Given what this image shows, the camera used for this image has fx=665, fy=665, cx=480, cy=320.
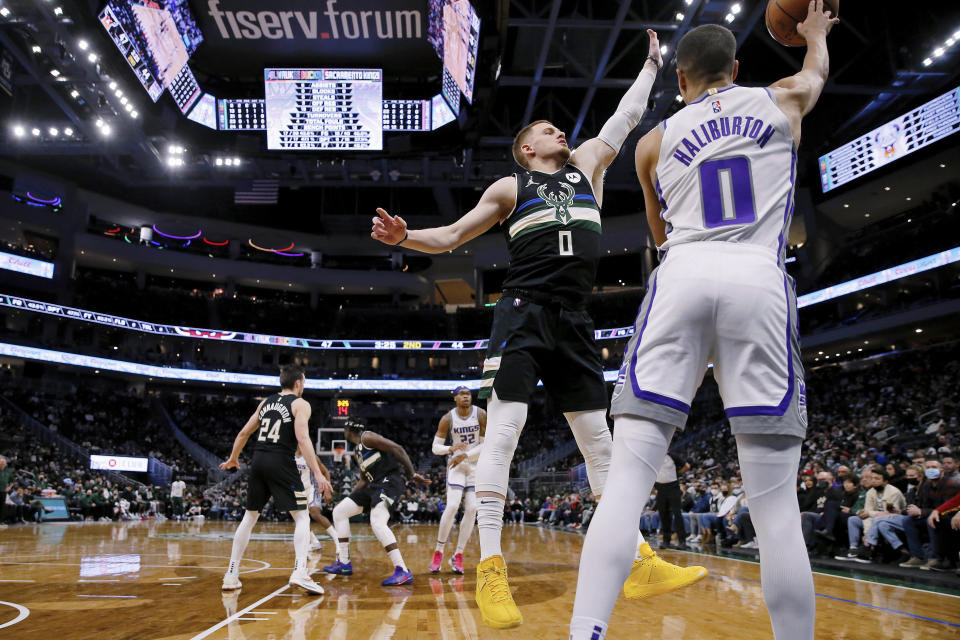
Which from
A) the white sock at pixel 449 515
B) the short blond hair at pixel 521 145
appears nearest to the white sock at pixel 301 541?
the white sock at pixel 449 515

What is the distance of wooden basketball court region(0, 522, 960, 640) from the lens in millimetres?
3623

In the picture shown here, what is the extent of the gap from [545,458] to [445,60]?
22745 millimetres

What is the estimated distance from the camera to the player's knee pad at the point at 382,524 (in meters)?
6.42

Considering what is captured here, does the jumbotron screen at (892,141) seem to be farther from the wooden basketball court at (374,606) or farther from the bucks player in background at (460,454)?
the bucks player in background at (460,454)

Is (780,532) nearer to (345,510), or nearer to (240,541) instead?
(240,541)

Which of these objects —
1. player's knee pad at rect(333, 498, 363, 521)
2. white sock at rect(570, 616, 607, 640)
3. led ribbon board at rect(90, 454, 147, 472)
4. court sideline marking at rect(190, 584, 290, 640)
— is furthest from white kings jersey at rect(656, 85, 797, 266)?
led ribbon board at rect(90, 454, 147, 472)

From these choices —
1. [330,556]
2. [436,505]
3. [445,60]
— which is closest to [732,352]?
[330,556]

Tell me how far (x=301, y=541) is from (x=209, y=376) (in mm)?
34398

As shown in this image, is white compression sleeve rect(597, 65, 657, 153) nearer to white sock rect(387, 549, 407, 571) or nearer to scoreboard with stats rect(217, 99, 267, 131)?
white sock rect(387, 549, 407, 571)

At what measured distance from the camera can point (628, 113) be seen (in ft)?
11.0

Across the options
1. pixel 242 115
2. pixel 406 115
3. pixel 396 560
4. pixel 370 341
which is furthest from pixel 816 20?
pixel 370 341

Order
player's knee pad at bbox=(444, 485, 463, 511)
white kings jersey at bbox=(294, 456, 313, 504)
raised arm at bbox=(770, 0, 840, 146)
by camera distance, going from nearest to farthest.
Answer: raised arm at bbox=(770, 0, 840, 146) < player's knee pad at bbox=(444, 485, 463, 511) < white kings jersey at bbox=(294, 456, 313, 504)

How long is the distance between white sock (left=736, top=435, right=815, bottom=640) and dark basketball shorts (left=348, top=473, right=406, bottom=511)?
217 inches

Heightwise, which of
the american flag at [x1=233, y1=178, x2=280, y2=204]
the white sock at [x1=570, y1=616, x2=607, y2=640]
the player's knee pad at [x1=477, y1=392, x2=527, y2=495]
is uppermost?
the american flag at [x1=233, y1=178, x2=280, y2=204]
